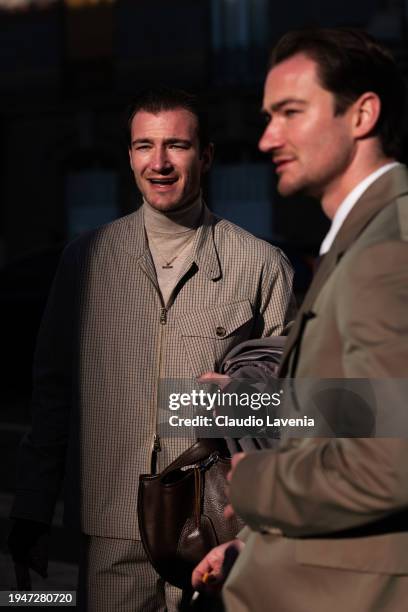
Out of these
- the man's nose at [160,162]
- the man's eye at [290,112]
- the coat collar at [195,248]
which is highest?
the man's eye at [290,112]

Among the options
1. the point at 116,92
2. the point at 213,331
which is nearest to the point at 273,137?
the point at 213,331

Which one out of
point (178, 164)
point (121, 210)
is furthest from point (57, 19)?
point (178, 164)

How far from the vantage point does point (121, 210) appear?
108ft

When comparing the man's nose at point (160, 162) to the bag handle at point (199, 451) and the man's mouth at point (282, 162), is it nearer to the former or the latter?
the bag handle at point (199, 451)

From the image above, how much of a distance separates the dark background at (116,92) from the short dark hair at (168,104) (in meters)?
26.7

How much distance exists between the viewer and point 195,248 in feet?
13.2

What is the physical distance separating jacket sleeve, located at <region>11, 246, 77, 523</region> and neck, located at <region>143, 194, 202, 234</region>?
259 mm

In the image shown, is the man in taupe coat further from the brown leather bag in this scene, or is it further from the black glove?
the black glove

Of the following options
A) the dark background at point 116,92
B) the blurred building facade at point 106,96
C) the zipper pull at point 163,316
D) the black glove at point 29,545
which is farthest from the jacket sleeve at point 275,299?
the blurred building facade at point 106,96

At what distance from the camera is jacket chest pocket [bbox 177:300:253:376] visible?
3854mm

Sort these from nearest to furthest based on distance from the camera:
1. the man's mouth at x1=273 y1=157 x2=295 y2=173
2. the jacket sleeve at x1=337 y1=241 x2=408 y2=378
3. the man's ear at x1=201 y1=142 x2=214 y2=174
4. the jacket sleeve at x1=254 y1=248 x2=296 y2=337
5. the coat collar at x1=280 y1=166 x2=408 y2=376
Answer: the jacket sleeve at x1=337 y1=241 x2=408 y2=378
the coat collar at x1=280 y1=166 x2=408 y2=376
the man's mouth at x1=273 y1=157 x2=295 y2=173
the jacket sleeve at x1=254 y1=248 x2=296 y2=337
the man's ear at x1=201 y1=142 x2=214 y2=174

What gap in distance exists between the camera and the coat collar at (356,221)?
2.29 metres

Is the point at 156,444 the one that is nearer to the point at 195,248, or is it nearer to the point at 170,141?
the point at 195,248

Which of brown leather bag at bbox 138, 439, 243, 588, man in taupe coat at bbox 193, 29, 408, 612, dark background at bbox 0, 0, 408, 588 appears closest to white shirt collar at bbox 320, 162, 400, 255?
man in taupe coat at bbox 193, 29, 408, 612
